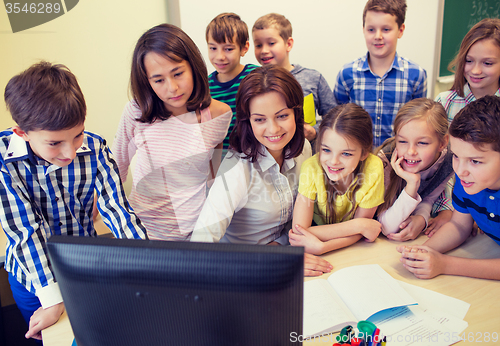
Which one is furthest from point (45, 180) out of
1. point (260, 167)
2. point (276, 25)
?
point (276, 25)

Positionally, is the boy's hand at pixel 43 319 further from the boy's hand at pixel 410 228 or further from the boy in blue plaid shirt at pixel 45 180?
the boy's hand at pixel 410 228

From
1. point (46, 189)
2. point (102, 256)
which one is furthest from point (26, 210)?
point (102, 256)

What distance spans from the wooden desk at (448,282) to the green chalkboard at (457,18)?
2.65 m

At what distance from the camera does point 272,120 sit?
3.94ft

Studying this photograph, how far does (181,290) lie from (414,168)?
1.15m

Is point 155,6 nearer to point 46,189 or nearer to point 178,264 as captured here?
point 46,189

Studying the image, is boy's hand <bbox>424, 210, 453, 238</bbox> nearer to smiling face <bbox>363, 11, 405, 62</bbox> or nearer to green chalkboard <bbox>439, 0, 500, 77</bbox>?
smiling face <bbox>363, 11, 405, 62</bbox>

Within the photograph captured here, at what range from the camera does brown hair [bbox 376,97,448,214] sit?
4.36 feet

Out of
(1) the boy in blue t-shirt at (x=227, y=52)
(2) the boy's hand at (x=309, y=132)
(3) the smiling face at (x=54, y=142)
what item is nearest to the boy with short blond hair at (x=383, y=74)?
(2) the boy's hand at (x=309, y=132)

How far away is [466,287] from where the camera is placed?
991mm

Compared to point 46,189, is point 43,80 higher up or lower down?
higher up

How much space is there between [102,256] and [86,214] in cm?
70

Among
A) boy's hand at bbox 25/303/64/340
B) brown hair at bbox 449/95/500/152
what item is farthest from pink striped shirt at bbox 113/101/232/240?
brown hair at bbox 449/95/500/152

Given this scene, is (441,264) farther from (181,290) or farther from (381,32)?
(381,32)
